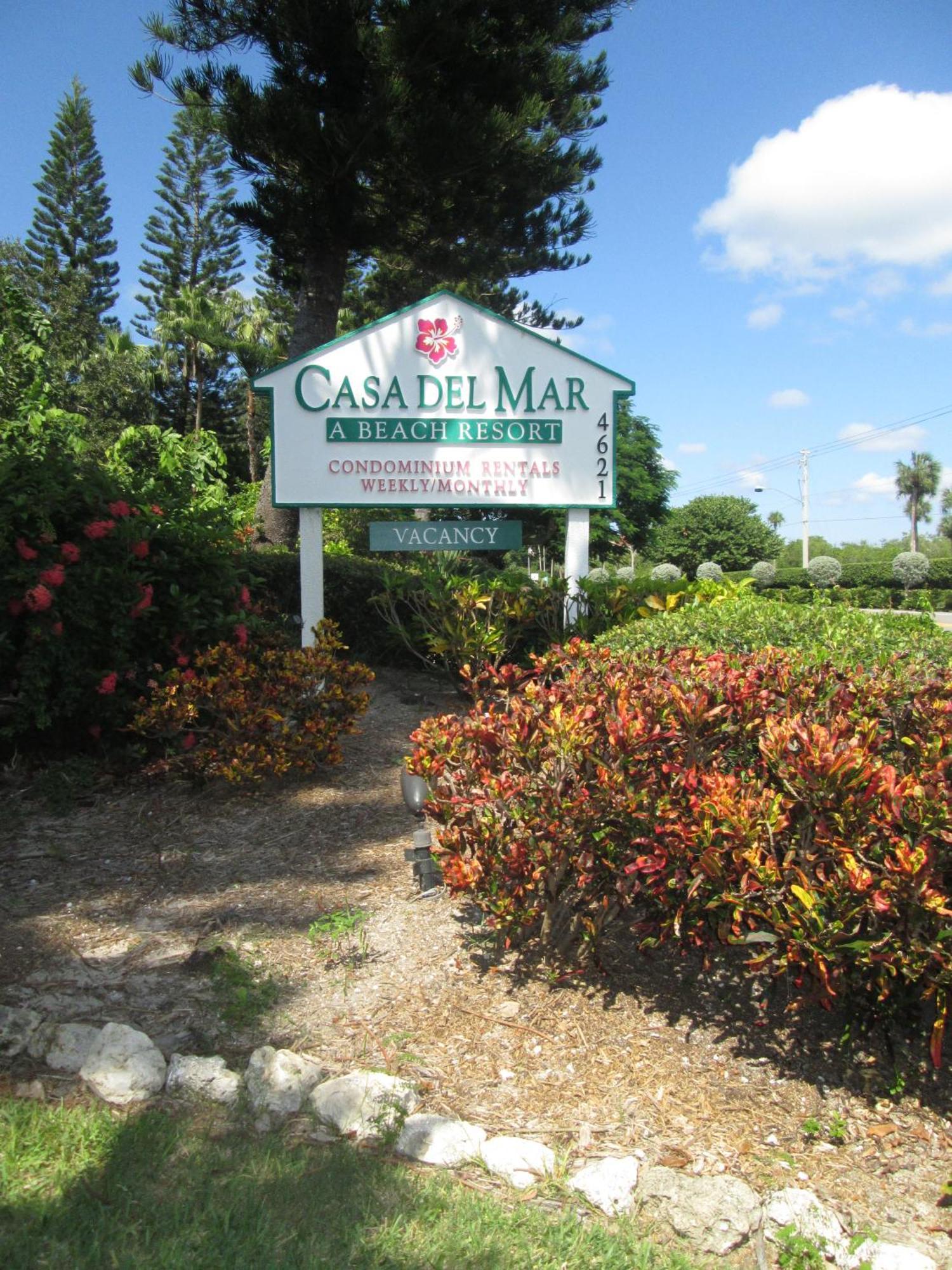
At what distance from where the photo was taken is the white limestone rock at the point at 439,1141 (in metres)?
2.49

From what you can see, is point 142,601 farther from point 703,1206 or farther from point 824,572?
point 824,572

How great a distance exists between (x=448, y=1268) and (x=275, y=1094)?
809mm

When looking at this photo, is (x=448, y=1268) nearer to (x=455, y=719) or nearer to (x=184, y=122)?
(x=455, y=719)

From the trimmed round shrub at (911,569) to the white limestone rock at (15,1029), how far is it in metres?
40.9

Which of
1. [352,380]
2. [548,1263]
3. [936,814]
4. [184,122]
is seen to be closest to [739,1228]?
[548,1263]

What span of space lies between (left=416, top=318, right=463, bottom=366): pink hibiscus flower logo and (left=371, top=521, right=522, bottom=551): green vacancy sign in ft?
4.23

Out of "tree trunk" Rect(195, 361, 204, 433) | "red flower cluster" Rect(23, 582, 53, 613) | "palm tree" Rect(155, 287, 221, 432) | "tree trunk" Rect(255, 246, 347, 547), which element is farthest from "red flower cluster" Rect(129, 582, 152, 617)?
"tree trunk" Rect(195, 361, 204, 433)

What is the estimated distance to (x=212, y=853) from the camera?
460 centimetres

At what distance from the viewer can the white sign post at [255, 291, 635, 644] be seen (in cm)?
757

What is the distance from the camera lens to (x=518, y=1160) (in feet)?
8.11

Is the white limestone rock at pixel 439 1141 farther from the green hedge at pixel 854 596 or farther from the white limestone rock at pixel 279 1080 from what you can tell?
the green hedge at pixel 854 596

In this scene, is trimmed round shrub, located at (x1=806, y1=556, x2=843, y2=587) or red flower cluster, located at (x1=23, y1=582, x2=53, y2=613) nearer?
red flower cluster, located at (x1=23, y1=582, x2=53, y2=613)

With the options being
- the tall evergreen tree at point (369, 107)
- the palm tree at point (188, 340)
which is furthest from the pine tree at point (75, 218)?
the tall evergreen tree at point (369, 107)

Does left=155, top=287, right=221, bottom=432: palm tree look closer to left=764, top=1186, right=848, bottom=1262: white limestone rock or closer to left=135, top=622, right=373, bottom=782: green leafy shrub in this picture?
left=135, top=622, right=373, bottom=782: green leafy shrub
